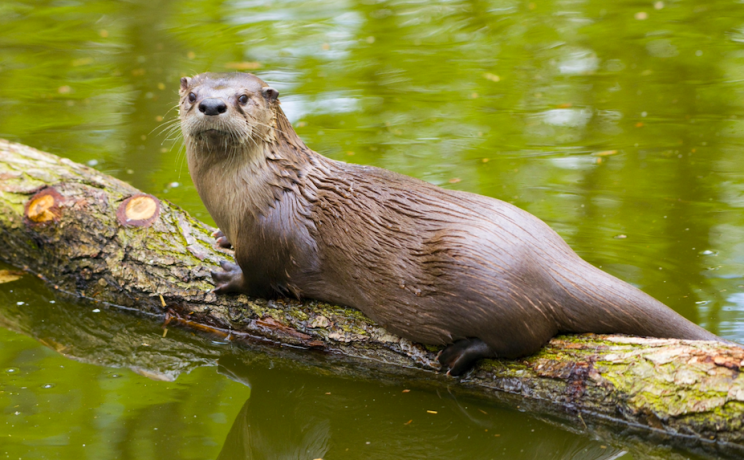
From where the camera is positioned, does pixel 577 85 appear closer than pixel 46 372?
No

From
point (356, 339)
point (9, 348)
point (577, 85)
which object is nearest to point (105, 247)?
point (9, 348)

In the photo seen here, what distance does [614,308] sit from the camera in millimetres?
3459

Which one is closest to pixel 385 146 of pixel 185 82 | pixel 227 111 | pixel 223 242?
pixel 223 242

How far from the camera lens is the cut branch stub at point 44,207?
15.2 feet

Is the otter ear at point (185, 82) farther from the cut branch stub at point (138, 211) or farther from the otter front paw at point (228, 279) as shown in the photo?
the otter front paw at point (228, 279)

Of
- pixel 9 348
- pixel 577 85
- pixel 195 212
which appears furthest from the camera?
pixel 577 85

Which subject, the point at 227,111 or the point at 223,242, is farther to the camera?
the point at 223,242

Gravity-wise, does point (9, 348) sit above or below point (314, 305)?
below

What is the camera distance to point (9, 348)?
437cm

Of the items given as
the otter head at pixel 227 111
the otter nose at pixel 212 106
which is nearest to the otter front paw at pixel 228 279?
the otter head at pixel 227 111

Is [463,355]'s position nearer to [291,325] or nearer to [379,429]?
[379,429]

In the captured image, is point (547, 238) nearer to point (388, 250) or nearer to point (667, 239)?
point (388, 250)

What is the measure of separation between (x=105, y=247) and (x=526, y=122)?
4.29m

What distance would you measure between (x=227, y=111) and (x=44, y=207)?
161 cm
